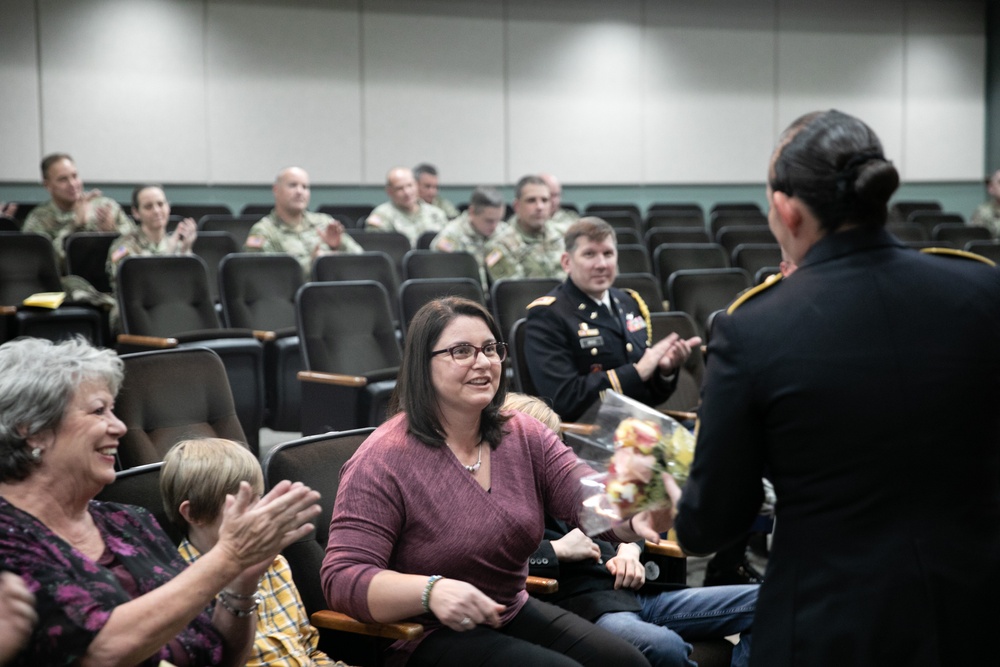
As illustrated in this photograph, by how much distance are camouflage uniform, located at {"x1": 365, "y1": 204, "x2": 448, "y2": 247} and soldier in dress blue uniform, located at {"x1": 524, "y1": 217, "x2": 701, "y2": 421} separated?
432 centimetres

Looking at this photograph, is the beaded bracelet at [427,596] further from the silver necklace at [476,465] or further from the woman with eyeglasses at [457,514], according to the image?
the silver necklace at [476,465]

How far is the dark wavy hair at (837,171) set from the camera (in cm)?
136

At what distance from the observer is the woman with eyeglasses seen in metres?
1.99

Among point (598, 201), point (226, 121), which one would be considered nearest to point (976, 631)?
point (226, 121)

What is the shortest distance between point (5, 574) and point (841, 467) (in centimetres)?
110

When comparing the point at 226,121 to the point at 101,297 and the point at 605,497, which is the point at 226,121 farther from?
the point at 605,497

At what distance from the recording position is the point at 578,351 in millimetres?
3758

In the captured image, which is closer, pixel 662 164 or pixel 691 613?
pixel 691 613

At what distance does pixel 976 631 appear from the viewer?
54.1 inches

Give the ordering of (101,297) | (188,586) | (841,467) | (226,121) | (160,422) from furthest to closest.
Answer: (226,121), (101,297), (160,422), (188,586), (841,467)

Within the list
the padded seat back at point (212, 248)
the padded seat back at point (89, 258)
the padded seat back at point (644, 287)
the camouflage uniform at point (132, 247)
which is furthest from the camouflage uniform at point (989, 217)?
the padded seat back at point (89, 258)

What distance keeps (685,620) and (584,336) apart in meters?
1.44

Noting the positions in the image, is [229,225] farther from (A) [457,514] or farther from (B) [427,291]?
(A) [457,514]

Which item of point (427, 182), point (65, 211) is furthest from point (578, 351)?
point (427, 182)
